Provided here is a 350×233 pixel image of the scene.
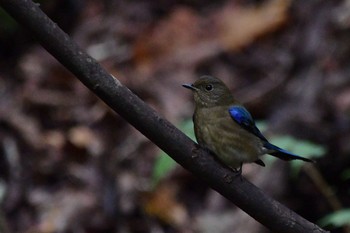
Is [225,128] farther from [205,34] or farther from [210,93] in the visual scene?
[205,34]

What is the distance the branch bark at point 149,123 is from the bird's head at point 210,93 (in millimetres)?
768

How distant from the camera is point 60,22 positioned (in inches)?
326

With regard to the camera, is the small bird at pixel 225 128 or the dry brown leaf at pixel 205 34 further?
the dry brown leaf at pixel 205 34

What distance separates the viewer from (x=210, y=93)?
374 cm

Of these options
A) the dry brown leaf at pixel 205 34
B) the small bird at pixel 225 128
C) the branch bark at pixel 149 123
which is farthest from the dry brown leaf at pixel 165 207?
the branch bark at pixel 149 123

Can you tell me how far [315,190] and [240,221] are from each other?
0.66 meters

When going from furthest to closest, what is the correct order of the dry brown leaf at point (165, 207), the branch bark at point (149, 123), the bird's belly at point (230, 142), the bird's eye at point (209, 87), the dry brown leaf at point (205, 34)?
the dry brown leaf at point (205, 34) → the dry brown leaf at point (165, 207) → the bird's eye at point (209, 87) → the bird's belly at point (230, 142) → the branch bark at point (149, 123)

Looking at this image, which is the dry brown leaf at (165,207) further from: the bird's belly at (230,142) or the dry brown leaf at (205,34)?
the bird's belly at (230,142)

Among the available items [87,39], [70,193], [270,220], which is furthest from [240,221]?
[87,39]

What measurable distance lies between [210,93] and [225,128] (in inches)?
8.5

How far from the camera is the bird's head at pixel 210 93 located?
3.70 meters

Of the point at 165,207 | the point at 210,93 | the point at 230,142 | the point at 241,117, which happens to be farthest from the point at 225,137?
the point at 165,207

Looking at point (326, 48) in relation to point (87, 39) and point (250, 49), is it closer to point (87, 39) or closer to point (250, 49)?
point (250, 49)

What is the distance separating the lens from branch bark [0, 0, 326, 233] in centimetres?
244
